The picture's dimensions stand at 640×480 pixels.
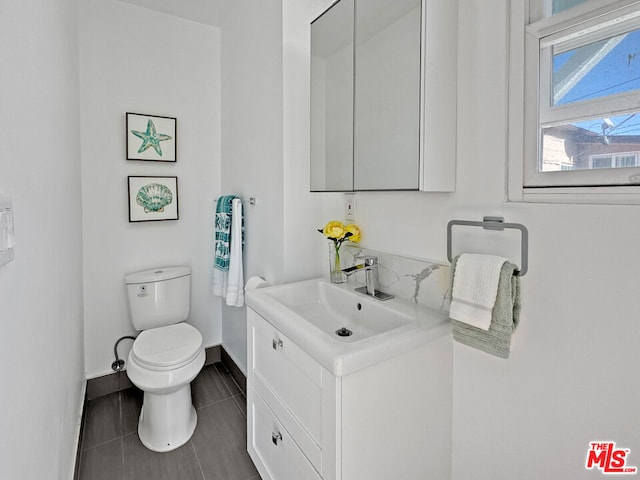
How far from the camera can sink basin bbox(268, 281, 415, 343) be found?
130cm

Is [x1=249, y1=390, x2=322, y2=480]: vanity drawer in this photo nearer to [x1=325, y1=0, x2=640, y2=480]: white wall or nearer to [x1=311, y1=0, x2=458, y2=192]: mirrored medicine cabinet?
[x1=325, y1=0, x2=640, y2=480]: white wall

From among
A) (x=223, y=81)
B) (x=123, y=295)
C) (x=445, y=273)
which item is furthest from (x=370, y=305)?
(x=223, y=81)

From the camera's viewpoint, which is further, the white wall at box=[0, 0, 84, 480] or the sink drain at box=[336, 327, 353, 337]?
the sink drain at box=[336, 327, 353, 337]

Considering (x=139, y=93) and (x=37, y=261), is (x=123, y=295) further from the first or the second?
(x=37, y=261)

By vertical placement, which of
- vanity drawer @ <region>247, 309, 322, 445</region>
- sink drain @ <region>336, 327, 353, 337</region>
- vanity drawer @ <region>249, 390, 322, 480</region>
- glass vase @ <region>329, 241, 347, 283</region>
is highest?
glass vase @ <region>329, 241, 347, 283</region>

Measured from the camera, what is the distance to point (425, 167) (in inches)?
45.4

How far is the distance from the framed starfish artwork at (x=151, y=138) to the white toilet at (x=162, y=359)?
2.57ft

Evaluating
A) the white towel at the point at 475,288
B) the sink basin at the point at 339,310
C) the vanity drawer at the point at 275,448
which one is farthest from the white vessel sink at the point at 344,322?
the vanity drawer at the point at 275,448

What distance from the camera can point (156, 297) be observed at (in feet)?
7.12

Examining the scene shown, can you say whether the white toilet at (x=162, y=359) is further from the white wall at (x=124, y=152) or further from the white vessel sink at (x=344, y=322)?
the white vessel sink at (x=344, y=322)

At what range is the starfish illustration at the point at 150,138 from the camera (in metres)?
2.23

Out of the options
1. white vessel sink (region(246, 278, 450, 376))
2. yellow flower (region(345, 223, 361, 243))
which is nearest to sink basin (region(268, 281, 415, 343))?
white vessel sink (region(246, 278, 450, 376))

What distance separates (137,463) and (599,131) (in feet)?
7.57

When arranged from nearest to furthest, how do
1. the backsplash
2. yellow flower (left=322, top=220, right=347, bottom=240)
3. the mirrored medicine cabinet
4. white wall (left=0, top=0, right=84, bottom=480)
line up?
white wall (left=0, top=0, right=84, bottom=480) → the mirrored medicine cabinet → the backsplash → yellow flower (left=322, top=220, right=347, bottom=240)
